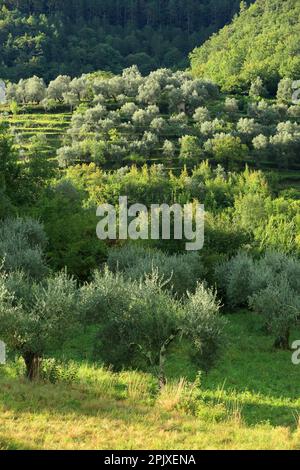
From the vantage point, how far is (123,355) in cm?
2073

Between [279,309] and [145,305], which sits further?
[279,309]

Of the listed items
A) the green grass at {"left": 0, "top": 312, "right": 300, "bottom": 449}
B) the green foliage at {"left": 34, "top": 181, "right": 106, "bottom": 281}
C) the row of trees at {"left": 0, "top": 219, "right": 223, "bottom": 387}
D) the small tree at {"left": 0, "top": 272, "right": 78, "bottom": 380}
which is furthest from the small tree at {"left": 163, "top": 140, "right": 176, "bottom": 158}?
the small tree at {"left": 0, "top": 272, "right": 78, "bottom": 380}

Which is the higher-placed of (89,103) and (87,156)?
(89,103)

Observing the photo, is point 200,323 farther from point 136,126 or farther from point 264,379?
point 136,126

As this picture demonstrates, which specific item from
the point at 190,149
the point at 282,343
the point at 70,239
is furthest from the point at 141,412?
the point at 190,149

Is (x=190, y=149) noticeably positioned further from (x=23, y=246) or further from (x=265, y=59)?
(x=23, y=246)

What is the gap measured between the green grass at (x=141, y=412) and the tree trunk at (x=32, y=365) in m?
0.37

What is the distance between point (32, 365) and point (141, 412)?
4618 mm

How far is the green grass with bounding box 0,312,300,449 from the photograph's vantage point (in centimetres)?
1322

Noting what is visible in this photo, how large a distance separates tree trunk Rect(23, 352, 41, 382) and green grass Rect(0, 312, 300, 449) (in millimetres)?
368

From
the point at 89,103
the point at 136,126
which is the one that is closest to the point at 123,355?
the point at 136,126

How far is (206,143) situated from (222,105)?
27251mm

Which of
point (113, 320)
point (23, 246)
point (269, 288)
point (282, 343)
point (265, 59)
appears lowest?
point (282, 343)

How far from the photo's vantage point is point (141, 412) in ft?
52.9
